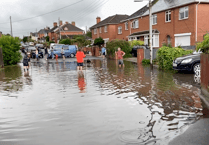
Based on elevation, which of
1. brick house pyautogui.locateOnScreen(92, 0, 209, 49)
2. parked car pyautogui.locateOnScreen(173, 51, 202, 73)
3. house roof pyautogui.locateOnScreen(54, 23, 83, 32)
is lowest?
parked car pyautogui.locateOnScreen(173, 51, 202, 73)

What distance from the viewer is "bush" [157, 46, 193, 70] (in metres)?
15.3

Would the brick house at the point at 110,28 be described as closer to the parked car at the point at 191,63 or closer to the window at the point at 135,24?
the window at the point at 135,24

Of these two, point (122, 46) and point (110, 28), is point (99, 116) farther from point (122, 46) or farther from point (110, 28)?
point (110, 28)

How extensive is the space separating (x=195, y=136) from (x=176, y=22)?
26.9 metres

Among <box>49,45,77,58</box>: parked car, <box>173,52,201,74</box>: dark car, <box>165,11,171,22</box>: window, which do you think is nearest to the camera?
<box>173,52,201,74</box>: dark car

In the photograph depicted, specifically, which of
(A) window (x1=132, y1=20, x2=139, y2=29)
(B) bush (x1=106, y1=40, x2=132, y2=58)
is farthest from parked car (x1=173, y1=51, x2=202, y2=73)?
(A) window (x1=132, y1=20, x2=139, y2=29)

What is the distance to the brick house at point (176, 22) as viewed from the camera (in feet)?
86.6

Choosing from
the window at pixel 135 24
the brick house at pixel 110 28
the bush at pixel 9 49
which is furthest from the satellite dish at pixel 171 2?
the bush at pixel 9 49

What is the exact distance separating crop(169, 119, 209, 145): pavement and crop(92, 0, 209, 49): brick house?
17006mm

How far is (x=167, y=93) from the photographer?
8.47 metres

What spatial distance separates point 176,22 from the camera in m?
29.3

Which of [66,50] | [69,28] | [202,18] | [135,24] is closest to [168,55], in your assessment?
[202,18]

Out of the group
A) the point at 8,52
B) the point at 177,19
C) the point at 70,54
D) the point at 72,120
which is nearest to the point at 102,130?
the point at 72,120

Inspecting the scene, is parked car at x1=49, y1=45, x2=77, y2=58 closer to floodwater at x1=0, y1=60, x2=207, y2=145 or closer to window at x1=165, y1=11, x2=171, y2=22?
window at x1=165, y1=11, x2=171, y2=22
